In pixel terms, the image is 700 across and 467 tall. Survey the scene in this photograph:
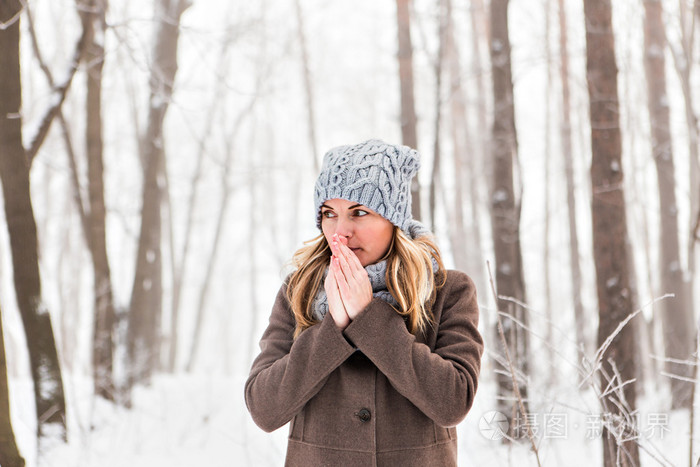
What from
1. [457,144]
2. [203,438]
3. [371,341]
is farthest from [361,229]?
[457,144]

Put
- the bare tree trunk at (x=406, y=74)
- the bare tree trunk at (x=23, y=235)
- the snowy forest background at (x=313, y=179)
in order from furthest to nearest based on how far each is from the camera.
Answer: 1. the bare tree trunk at (x=406, y=74)
2. the snowy forest background at (x=313, y=179)
3. the bare tree trunk at (x=23, y=235)

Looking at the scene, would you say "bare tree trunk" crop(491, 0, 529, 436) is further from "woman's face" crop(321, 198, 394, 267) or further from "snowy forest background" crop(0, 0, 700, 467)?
"woman's face" crop(321, 198, 394, 267)

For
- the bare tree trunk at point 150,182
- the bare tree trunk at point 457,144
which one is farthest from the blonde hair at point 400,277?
the bare tree trunk at point 457,144

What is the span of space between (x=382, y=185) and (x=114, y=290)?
6.05 metres

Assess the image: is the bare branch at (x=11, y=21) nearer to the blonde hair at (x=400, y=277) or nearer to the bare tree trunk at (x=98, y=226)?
the blonde hair at (x=400, y=277)

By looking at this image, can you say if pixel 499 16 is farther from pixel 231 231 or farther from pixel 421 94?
pixel 231 231

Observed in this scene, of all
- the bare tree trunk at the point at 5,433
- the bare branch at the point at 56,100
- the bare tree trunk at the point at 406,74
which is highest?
the bare tree trunk at the point at 406,74

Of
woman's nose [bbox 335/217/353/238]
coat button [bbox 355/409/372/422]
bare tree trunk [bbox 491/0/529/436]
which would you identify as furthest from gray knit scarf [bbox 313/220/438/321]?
bare tree trunk [bbox 491/0/529/436]

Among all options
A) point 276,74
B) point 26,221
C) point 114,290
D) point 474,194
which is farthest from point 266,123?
point 26,221

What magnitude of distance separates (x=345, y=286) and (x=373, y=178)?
31cm

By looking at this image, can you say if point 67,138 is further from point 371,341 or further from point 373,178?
point 371,341

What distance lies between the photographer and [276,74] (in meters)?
13.6

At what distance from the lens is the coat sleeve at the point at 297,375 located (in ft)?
5.68

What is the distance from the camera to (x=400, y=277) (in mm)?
1843
